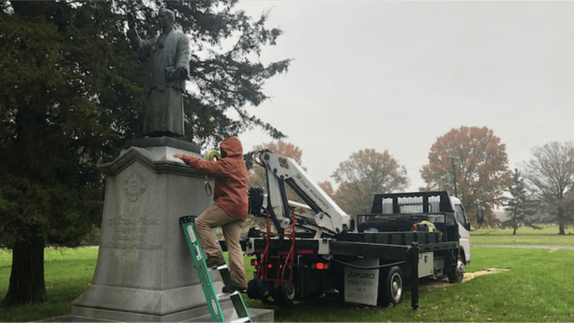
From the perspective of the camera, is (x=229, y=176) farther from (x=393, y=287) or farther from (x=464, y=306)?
(x=464, y=306)

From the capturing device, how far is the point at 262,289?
24.8 feet

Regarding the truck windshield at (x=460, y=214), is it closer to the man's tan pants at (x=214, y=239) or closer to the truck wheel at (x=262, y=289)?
the truck wheel at (x=262, y=289)

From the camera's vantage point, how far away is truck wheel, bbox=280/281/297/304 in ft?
24.4

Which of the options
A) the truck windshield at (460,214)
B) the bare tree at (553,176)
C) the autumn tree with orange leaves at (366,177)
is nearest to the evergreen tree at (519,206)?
the bare tree at (553,176)

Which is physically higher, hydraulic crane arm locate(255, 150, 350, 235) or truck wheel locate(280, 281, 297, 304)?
hydraulic crane arm locate(255, 150, 350, 235)

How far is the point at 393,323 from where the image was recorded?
6.94 meters

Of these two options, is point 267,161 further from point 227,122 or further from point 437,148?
point 437,148

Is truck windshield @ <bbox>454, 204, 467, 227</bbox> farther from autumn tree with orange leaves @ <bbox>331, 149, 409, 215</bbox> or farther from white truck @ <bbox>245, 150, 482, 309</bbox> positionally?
autumn tree with orange leaves @ <bbox>331, 149, 409, 215</bbox>

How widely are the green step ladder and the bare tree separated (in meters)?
53.7

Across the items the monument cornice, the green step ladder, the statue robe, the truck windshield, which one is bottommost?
the green step ladder

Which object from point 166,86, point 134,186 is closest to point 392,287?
point 134,186

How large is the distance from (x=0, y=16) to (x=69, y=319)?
5608 mm

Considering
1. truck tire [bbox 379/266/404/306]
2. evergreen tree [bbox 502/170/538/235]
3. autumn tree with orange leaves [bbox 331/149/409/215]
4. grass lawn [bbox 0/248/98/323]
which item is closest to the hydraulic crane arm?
truck tire [bbox 379/266/404/306]

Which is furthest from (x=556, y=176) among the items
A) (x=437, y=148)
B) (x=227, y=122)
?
(x=227, y=122)
